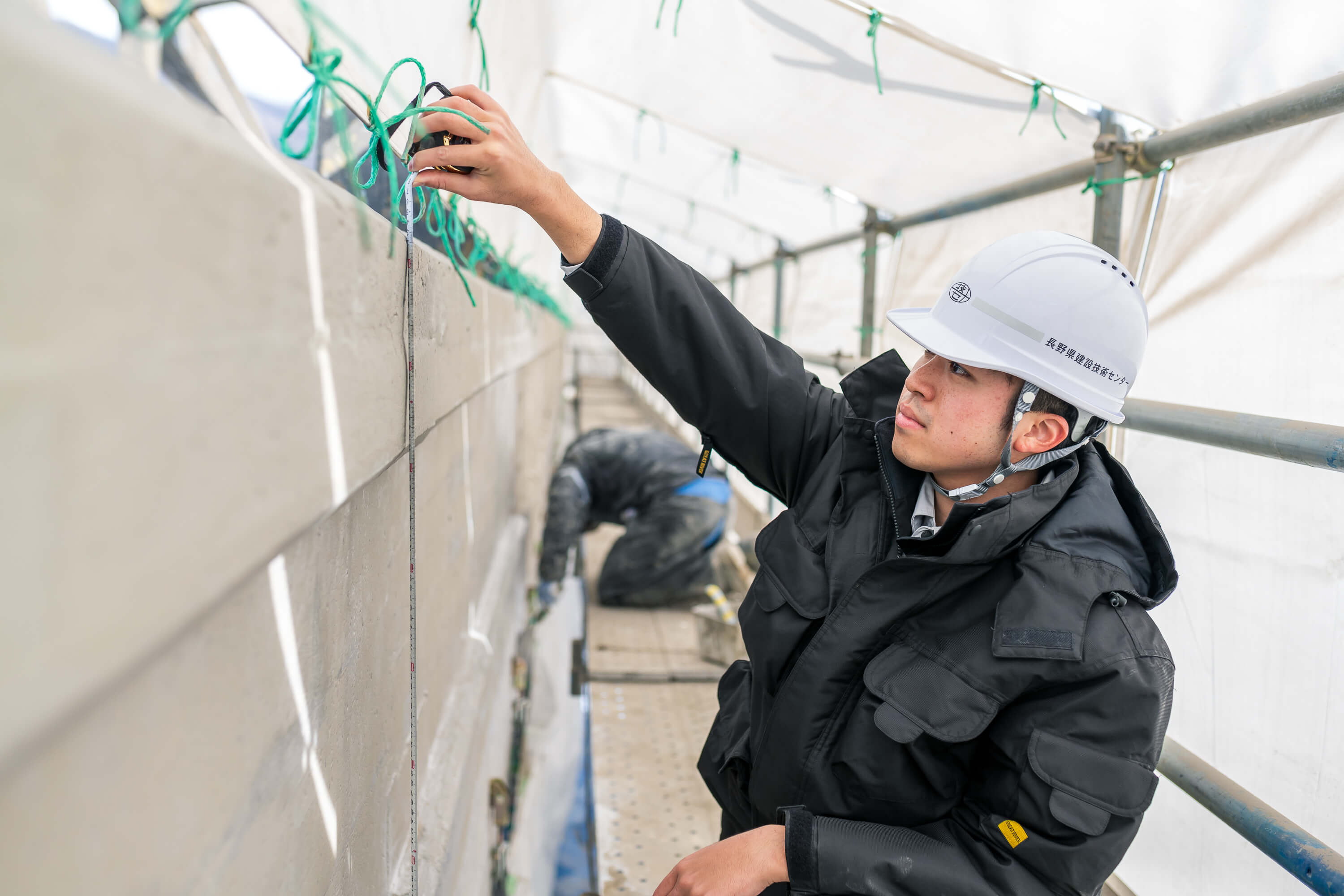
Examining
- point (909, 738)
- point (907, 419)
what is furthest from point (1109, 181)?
point (909, 738)

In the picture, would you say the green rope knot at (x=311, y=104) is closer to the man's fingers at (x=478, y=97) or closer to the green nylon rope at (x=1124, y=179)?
the man's fingers at (x=478, y=97)

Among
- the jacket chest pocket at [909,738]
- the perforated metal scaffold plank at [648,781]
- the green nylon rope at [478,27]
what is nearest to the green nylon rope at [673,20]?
the green nylon rope at [478,27]

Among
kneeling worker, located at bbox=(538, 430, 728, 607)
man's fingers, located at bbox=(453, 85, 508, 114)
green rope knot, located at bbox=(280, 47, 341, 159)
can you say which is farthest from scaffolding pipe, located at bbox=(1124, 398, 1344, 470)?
kneeling worker, located at bbox=(538, 430, 728, 607)

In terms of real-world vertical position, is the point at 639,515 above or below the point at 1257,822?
below

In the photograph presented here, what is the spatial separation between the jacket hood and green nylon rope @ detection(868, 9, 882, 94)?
1338 millimetres

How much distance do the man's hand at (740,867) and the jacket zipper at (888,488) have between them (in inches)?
20.1

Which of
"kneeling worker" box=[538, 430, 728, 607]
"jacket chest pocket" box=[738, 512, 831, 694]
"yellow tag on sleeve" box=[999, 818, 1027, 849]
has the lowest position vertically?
"kneeling worker" box=[538, 430, 728, 607]

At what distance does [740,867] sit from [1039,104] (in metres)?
2.05

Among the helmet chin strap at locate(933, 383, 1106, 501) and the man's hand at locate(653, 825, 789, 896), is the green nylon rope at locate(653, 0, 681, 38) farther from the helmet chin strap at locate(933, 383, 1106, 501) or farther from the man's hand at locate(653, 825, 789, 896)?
the man's hand at locate(653, 825, 789, 896)

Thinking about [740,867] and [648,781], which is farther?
[648,781]

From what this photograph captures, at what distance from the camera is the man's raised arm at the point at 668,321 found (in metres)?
1.10

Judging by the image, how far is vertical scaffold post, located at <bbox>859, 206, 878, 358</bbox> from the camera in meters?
3.87

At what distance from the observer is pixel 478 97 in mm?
1100

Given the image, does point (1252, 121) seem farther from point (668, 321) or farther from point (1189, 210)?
point (668, 321)
